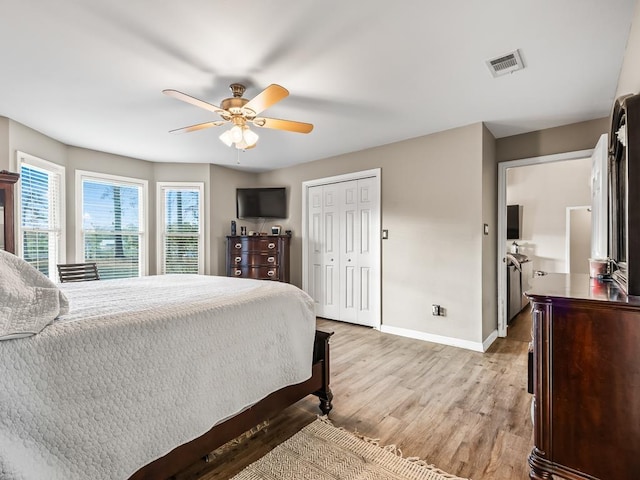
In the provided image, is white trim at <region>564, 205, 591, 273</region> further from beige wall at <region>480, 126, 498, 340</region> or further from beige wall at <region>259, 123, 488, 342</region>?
beige wall at <region>259, 123, 488, 342</region>

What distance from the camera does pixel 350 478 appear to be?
155cm

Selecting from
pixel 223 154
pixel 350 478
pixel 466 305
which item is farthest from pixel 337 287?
pixel 350 478

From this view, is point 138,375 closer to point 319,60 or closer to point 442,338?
point 319,60

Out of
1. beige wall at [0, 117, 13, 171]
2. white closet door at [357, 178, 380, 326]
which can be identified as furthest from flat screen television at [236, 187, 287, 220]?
beige wall at [0, 117, 13, 171]

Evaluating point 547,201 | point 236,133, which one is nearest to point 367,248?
point 236,133

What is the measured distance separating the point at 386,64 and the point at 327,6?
2.29 feet

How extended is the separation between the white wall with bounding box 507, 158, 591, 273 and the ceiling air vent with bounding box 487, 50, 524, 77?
4.87 m

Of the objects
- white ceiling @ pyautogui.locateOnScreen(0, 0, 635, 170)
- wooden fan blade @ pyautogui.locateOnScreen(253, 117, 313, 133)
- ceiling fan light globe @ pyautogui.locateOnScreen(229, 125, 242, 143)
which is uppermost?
white ceiling @ pyautogui.locateOnScreen(0, 0, 635, 170)

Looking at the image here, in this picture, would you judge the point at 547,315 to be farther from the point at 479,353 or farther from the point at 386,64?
the point at 479,353

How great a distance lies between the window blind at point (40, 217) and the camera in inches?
132

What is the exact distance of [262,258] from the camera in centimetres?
489

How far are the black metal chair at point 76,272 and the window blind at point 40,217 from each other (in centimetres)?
60

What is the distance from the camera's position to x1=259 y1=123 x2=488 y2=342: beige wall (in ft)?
11.1

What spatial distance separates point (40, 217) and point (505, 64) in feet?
16.0
